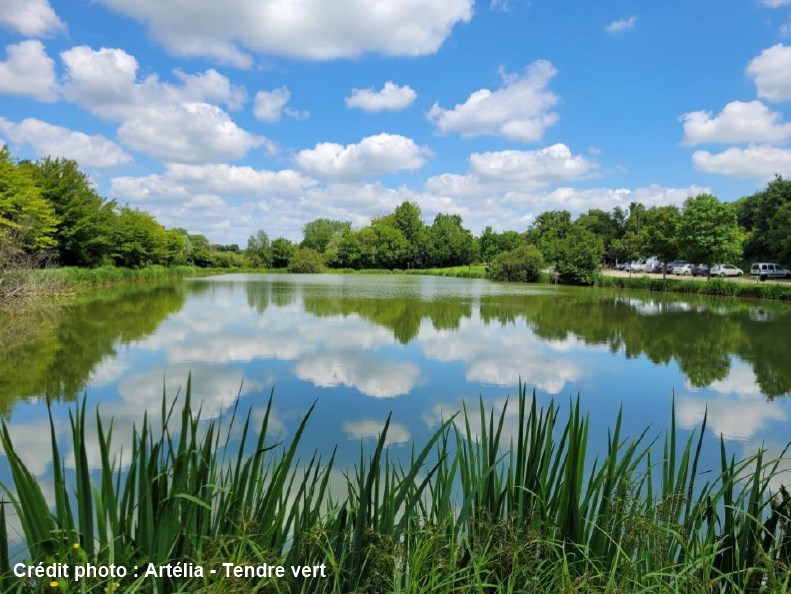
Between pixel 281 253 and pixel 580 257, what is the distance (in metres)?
54.1

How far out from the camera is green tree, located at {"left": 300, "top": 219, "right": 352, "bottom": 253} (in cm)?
9756

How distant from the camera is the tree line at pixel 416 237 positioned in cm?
2978

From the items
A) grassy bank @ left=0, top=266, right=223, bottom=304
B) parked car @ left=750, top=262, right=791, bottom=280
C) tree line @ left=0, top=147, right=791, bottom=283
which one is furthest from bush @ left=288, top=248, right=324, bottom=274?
parked car @ left=750, top=262, right=791, bottom=280

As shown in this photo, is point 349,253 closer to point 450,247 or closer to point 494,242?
point 450,247

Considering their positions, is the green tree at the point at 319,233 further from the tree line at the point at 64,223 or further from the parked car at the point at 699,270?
the parked car at the point at 699,270

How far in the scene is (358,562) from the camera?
2.31m

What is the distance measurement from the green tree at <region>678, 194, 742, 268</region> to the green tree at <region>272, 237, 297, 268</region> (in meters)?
61.9

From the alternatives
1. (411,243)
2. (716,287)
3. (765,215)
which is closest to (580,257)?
(716,287)

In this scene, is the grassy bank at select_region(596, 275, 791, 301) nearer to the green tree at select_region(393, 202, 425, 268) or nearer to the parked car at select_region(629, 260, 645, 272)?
the parked car at select_region(629, 260, 645, 272)

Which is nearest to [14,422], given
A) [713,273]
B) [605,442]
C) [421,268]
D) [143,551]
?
[143,551]

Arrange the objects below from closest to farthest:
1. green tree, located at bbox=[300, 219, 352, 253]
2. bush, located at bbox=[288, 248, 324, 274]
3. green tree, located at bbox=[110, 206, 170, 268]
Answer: green tree, located at bbox=[110, 206, 170, 268]
bush, located at bbox=[288, 248, 324, 274]
green tree, located at bbox=[300, 219, 352, 253]

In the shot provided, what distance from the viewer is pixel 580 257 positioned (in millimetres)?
43156

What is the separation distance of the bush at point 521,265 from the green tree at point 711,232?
15.8m

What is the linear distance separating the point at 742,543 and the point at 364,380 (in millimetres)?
6987
